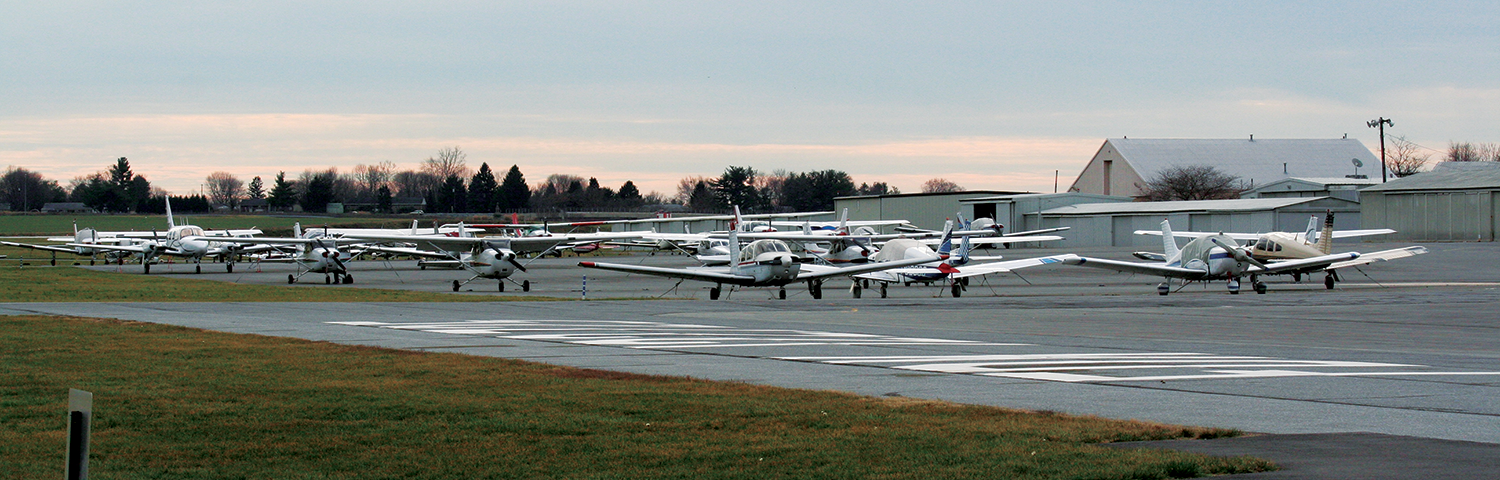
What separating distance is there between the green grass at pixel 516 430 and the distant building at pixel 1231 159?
112m

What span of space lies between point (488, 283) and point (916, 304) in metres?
23.9

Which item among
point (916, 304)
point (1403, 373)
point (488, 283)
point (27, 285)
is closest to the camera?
point (1403, 373)

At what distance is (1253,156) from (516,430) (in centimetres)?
12475

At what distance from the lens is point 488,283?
4947cm

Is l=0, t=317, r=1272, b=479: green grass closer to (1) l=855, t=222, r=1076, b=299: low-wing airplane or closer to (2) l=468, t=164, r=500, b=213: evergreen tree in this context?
(1) l=855, t=222, r=1076, b=299: low-wing airplane

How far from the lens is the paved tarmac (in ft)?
33.3

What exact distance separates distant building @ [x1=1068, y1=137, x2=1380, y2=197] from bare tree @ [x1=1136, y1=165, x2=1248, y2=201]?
1219mm

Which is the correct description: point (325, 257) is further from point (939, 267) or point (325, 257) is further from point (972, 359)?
point (972, 359)

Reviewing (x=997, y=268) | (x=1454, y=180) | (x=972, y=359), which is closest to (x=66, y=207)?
(x=997, y=268)

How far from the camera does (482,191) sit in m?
168

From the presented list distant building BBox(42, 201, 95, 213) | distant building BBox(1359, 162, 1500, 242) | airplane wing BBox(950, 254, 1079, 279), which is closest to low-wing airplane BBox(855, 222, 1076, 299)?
airplane wing BBox(950, 254, 1079, 279)

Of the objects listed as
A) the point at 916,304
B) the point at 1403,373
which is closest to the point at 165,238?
the point at 916,304

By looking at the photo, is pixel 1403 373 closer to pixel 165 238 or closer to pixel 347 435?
pixel 347 435

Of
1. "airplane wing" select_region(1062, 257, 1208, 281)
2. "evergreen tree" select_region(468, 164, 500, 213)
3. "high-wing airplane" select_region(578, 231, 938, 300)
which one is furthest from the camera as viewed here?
"evergreen tree" select_region(468, 164, 500, 213)
